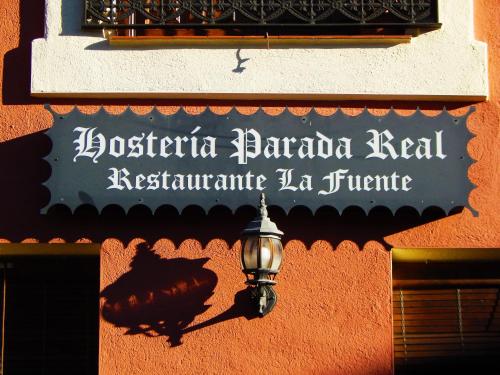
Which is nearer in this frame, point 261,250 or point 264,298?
point 261,250

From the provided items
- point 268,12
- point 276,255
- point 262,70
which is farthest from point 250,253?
point 268,12

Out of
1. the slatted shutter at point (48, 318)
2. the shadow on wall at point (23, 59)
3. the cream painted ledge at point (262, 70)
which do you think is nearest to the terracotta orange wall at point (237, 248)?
the shadow on wall at point (23, 59)

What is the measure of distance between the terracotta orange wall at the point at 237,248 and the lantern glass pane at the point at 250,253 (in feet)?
1.87

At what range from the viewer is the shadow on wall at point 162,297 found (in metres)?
7.53

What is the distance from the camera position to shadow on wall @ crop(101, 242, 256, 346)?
296 inches

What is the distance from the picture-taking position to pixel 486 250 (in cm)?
785

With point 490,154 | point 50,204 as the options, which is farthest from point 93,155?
point 490,154

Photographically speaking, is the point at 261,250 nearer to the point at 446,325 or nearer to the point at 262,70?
the point at 262,70

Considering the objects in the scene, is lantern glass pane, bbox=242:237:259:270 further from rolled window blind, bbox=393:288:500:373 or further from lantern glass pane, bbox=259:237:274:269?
rolled window blind, bbox=393:288:500:373

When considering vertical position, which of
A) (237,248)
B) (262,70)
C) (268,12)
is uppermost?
(268,12)

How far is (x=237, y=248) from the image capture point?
7.68 metres

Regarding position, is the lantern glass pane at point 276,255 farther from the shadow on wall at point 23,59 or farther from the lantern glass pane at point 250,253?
the shadow on wall at point 23,59

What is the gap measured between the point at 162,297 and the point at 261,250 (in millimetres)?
1017

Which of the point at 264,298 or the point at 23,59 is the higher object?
the point at 23,59
